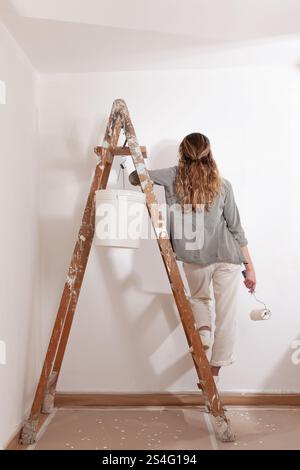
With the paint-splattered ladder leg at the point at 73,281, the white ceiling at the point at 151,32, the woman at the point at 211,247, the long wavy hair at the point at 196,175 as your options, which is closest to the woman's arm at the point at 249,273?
the woman at the point at 211,247

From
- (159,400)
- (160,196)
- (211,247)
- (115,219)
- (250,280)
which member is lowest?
(159,400)

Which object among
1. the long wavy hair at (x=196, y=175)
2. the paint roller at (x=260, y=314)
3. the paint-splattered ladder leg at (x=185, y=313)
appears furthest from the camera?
the paint roller at (x=260, y=314)

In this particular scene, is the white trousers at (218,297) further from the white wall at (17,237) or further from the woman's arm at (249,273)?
the white wall at (17,237)

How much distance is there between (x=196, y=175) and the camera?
2.94m

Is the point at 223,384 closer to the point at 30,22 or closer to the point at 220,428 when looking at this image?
the point at 220,428

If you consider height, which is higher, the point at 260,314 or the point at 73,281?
the point at 73,281

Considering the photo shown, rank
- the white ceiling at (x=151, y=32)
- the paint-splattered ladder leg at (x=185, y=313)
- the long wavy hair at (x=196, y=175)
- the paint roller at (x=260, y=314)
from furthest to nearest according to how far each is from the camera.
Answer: the paint roller at (x=260, y=314) → the long wavy hair at (x=196, y=175) → the paint-splattered ladder leg at (x=185, y=313) → the white ceiling at (x=151, y=32)

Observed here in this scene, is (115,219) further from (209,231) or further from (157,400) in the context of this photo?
(157,400)

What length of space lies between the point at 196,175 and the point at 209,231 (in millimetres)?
321

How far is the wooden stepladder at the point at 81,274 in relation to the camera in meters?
2.65

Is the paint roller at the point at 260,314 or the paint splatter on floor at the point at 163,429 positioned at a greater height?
the paint roller at the point at 260,314

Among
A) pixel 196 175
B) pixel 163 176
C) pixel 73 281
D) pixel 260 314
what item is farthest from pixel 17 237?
pixel 260 314

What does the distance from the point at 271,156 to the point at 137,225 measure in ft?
3.60

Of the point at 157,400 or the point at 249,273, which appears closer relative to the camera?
the point at 249,273
